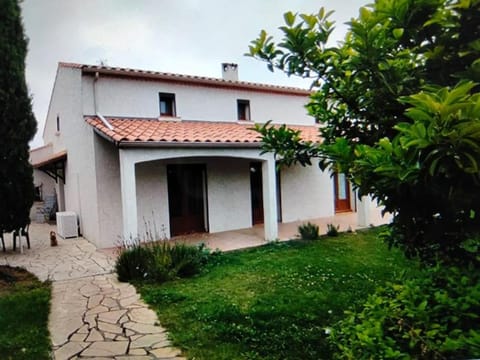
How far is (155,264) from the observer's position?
744 centimetres

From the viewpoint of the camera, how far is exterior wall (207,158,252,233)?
531 inches

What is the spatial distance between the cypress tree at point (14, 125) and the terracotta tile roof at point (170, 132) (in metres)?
2.00

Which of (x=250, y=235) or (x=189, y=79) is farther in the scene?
(x=189, y=79)

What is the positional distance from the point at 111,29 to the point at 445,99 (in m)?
7.63

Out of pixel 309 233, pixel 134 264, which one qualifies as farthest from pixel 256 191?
pixel 134 264

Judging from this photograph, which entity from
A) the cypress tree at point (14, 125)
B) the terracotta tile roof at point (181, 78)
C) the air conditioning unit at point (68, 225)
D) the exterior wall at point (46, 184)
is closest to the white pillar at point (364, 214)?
the terracotta tile roof at point (181, 78)

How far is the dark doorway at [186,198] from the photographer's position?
12.9 meters

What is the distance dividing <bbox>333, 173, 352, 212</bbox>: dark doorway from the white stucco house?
21.6 inches

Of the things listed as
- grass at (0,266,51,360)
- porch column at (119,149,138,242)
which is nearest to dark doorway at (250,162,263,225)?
porch column at (119,149,138,242)

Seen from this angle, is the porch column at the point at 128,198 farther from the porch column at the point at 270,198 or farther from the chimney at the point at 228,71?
the chimney at the point at 228,71

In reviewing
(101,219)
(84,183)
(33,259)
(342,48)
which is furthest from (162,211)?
(342,48)

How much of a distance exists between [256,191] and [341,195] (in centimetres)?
562

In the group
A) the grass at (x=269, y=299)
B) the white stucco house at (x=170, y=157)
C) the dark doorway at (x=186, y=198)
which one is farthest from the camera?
the dark doorway at (x=186, y=198)

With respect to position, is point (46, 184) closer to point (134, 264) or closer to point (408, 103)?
point (134, 264)
